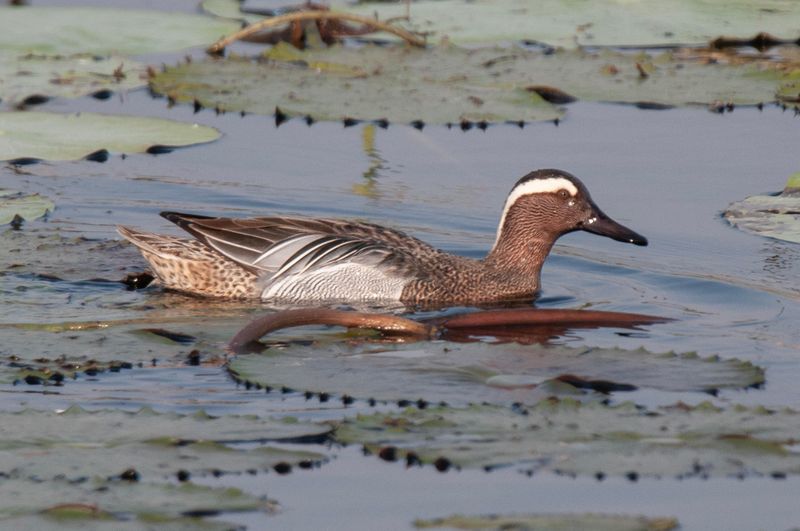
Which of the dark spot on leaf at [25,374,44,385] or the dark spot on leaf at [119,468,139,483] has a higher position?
the dark spot on leaf at [119,468,139,483]

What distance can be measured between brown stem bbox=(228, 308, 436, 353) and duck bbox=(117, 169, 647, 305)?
68.5 inches

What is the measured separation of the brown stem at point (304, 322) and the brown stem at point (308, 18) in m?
5.00

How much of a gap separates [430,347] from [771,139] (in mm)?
5273

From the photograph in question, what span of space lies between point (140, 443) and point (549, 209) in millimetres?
4238

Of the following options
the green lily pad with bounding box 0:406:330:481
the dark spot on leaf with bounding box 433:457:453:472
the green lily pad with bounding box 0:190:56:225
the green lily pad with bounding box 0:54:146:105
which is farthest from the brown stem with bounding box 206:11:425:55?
the dark spot on leaf with bounding box 433:457:453:472

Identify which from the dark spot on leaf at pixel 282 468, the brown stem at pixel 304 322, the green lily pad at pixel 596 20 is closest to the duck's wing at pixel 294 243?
the brown stem at pixel 304 322

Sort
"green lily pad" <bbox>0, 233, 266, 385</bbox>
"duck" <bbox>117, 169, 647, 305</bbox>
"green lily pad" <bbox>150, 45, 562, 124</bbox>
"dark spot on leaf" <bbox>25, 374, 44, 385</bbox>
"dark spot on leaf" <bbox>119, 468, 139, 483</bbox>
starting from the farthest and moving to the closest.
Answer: "green lily pad" <bbox>150, 45, 562, 124</bbox> < "duck" <bbox>117, 169, 647, 305</bbox> < "green lily pad" <bbox>0, 233, 266, 385</bbox> < "dark spot on leaf" <bbox>25, 374, 44, 385</bbox> < "dark spot on leaf" <bbox>119, 468, 139, 483</bbox>

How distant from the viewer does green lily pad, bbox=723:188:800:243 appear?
28.2 ft

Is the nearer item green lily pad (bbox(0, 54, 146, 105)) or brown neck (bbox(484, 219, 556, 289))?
brown neck (bbox(484, 219, 556, 289))

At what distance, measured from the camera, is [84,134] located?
9961mm

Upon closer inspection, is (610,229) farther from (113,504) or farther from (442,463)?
(113,504)

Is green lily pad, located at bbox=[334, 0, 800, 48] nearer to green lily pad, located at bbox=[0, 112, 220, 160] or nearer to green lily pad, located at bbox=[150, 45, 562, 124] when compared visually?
green lily pad, located at bbox=[150, 45, 562, 124]

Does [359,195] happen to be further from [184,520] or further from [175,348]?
[184,520]

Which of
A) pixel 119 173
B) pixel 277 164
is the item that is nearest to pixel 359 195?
pixel 277 164
